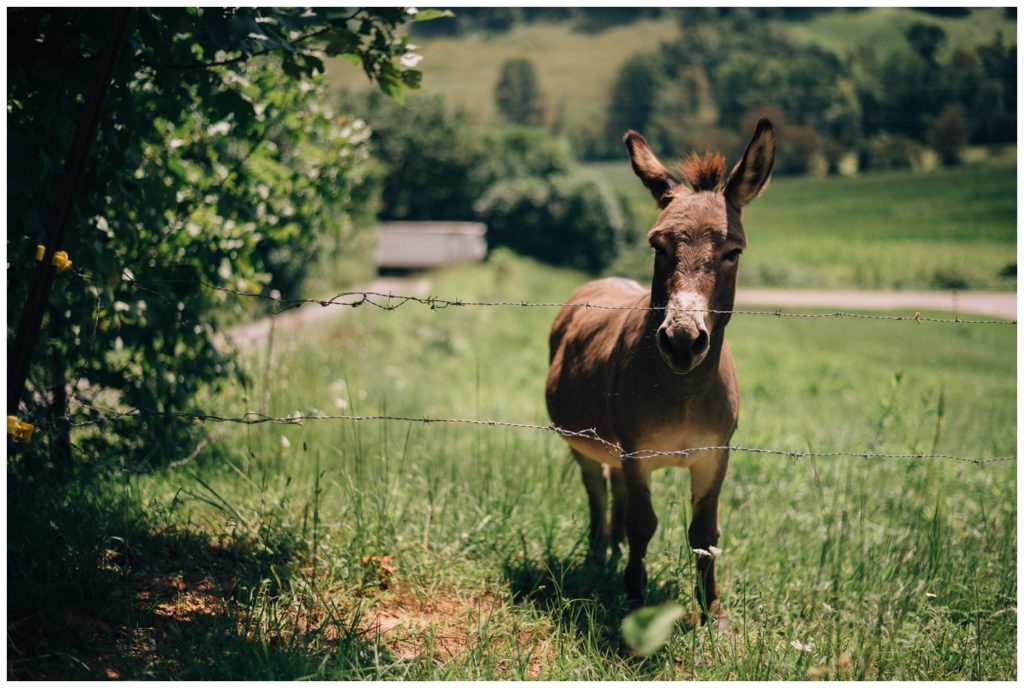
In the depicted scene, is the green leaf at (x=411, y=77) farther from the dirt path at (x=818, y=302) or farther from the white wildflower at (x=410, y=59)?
the dirt path at (x=818, y=302)

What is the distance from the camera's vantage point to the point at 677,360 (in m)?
2.85

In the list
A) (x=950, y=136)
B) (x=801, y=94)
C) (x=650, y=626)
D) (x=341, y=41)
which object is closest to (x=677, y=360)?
(x=650, y=626)

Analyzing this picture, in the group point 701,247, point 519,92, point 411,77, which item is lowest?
point 701,247

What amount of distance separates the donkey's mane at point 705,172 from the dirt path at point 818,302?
6.94 metres

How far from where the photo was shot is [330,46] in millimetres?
3553

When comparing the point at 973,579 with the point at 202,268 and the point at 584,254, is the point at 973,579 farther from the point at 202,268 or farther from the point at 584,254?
the point at 584,254

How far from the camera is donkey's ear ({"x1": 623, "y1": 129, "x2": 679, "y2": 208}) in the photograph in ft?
11.3

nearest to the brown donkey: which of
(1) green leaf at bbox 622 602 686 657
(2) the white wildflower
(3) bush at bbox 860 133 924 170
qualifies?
(2) the white wildflower

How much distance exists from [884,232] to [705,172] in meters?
20.1

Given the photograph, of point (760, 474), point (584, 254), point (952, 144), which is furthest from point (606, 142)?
point (760, 474)

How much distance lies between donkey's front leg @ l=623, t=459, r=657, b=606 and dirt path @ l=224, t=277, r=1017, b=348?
264 inches

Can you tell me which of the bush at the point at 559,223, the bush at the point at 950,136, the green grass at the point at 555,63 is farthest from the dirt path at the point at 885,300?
the green grass at the point at 555,63

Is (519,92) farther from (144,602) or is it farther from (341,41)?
(144,602)

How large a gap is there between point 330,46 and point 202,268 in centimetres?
209
